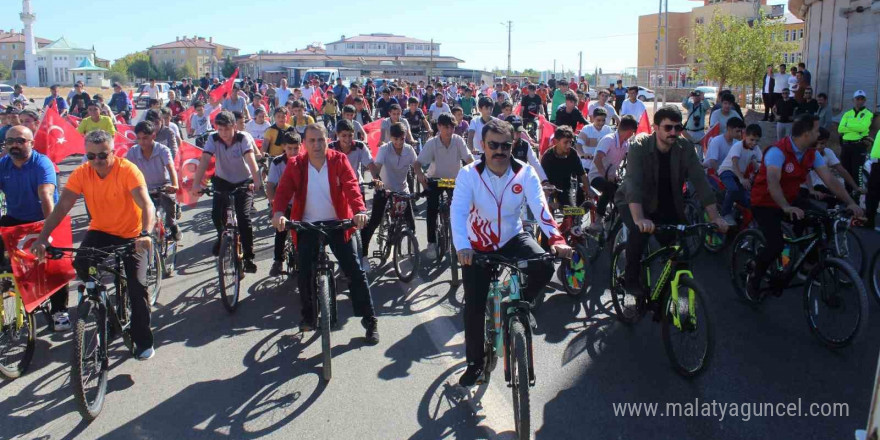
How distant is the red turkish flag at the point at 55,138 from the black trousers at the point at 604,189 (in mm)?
7751

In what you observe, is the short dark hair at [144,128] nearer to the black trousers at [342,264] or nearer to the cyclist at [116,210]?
the cyclist at [116,210]

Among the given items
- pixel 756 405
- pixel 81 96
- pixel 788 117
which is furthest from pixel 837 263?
pixel 81 96

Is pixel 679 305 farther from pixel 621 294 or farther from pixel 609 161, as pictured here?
pixel 609 161

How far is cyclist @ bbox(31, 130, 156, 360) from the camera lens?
5418mm

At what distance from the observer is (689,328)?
519 centimetres

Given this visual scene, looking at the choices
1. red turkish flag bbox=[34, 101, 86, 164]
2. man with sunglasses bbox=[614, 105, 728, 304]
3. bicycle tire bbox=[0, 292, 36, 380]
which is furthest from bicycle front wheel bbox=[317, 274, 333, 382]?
red turkish flag bbox=[34, 101, 86, 164]

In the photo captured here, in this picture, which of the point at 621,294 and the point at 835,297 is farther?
the point at 621,294

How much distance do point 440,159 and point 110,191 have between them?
4090 mm

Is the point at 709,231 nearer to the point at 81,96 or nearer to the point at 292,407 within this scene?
the point at 292,407

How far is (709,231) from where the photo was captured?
365 inches

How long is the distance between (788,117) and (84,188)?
18717mm

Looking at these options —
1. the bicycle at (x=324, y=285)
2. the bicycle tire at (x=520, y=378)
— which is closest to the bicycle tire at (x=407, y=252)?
the bicycle at (x=324, y=285)

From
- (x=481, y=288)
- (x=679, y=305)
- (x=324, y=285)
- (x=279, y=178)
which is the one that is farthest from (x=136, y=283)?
(x=679, y=305)

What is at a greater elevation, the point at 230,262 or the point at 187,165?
the point at 187,165
